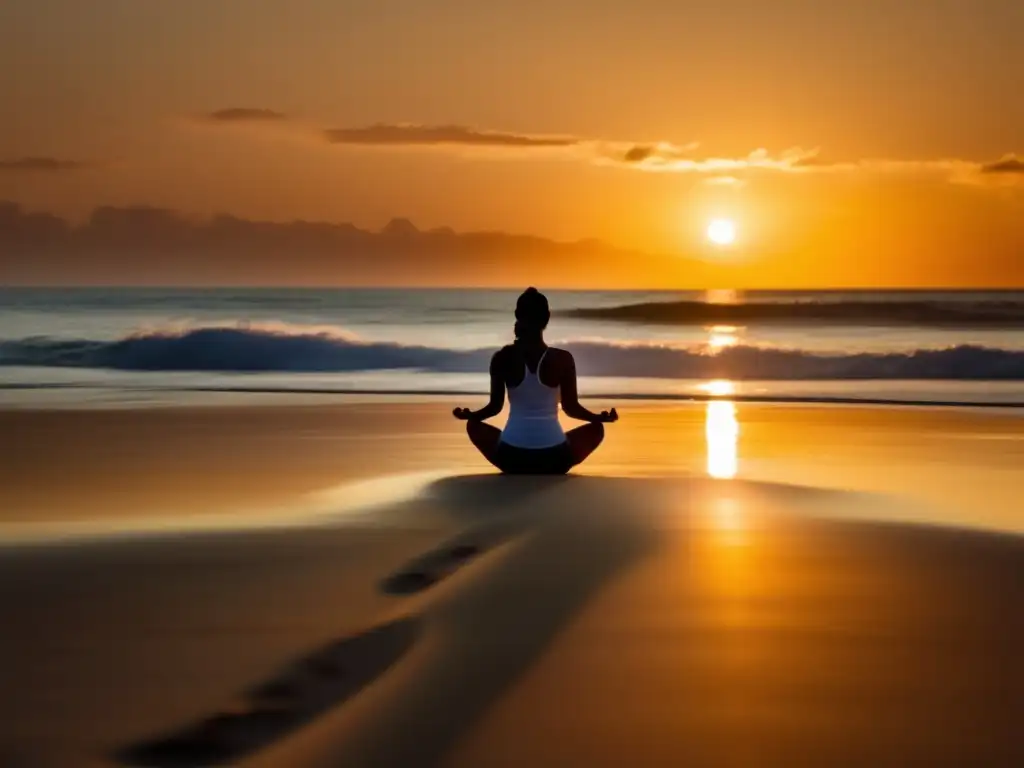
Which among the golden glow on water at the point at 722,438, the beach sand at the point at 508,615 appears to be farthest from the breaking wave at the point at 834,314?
the beach sand at the point at 508,615

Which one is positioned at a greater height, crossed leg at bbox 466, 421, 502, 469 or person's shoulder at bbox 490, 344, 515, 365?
person's shoulder at bbox 490, 344, 515, 365

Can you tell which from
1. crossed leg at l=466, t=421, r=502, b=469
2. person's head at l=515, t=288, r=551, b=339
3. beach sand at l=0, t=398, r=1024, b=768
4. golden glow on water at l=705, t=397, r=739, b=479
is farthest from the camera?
golden glow on water at l=705, t=397, r=739, b=479

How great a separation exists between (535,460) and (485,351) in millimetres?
20127

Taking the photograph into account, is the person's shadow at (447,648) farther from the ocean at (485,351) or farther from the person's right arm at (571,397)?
the ocean at (485,351)

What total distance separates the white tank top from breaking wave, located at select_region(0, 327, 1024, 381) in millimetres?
13247

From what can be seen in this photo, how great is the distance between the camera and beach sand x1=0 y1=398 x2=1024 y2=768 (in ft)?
12.0

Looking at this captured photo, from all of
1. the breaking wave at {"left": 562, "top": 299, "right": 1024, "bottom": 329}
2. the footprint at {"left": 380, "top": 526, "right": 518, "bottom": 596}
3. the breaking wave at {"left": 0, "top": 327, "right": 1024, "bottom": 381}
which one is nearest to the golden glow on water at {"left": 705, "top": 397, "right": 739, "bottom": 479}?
the footprint at {"left": 380, "top": 526, "right": 518, "bottom": 596}

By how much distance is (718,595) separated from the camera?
5289mm

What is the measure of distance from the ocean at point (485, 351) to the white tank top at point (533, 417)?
7.57 meters

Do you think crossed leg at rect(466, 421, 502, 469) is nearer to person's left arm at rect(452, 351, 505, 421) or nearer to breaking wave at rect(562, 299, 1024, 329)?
person's left arm at rect(452, 351, 505, 421)

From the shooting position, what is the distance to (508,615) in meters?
4.89

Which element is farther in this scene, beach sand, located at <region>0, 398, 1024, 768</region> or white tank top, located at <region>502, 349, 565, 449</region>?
white tank top, located at <region>502, 349, 565, 449</region>

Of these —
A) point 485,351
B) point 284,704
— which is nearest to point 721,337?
point 485,351

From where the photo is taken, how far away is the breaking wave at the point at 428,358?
2369 cm
